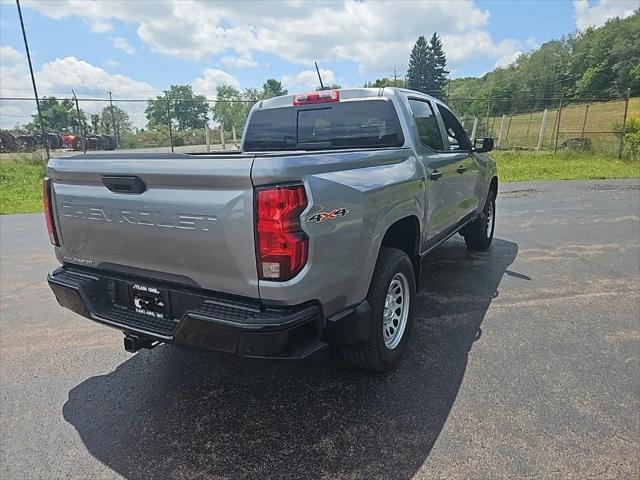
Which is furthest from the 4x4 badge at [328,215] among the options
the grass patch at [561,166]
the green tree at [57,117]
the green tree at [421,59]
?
the green tree at [421,59]

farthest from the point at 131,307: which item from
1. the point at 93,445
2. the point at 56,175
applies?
the point at 56,175

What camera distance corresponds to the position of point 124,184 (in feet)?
7.59

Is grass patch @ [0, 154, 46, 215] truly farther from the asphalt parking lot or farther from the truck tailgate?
the truck tailgate

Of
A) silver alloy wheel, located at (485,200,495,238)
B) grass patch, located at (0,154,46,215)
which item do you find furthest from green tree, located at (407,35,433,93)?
silver alloy wheel, located at (485,200,495,238)

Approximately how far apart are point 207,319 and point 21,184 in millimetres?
14588

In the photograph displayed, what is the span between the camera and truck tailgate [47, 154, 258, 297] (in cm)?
203

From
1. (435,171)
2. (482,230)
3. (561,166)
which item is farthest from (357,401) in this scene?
(561,166)

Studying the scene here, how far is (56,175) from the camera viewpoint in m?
2.63

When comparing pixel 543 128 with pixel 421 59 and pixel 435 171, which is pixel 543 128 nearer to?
pixel 435 171

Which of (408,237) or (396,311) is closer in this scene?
(396,311)

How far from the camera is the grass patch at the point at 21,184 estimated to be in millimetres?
10836

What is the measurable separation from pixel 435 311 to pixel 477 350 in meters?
0.77

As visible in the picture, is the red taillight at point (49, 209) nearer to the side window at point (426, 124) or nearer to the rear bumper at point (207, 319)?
the rear bumper at point (207, 319)

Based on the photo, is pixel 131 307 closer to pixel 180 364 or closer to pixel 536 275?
pixel 180 364
